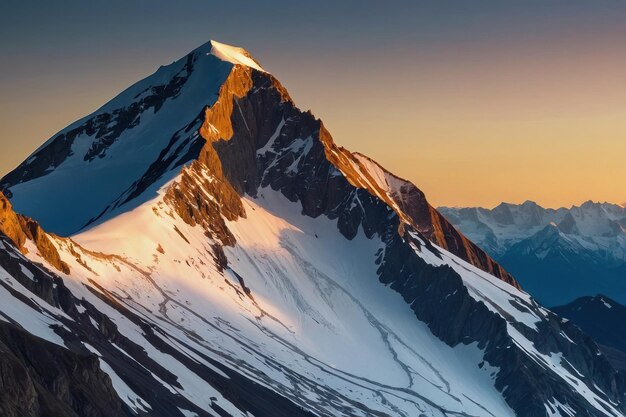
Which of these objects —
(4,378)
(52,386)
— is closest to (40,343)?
(52,386)

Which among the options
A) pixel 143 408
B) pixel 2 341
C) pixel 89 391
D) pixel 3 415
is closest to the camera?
pixel 3 415

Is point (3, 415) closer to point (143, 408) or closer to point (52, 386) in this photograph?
point (52, 386)

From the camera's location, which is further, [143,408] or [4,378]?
[143,408]

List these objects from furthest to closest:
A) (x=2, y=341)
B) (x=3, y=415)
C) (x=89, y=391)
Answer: (x=89, y=391) → (x=2, y=341) → (x=3, y=415)

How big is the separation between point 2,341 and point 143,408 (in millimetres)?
31732

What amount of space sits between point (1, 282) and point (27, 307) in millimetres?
4619

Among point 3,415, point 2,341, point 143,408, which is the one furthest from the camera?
point 143,408

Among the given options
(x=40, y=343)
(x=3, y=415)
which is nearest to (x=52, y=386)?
(x=40, y=343)

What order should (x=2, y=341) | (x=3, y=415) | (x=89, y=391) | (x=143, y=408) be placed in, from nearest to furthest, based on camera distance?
(x=3, y=415) → (x=2, y=341) → (x=89, y=391) → (x=143, y=408)

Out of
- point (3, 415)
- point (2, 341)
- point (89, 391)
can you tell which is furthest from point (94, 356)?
point (3, 415)

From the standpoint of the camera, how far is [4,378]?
510ft

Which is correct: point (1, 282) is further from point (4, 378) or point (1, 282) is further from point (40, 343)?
point (4, 378)

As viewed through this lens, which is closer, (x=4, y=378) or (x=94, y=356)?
(x=4, y=378)

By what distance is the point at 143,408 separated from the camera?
194 metres
